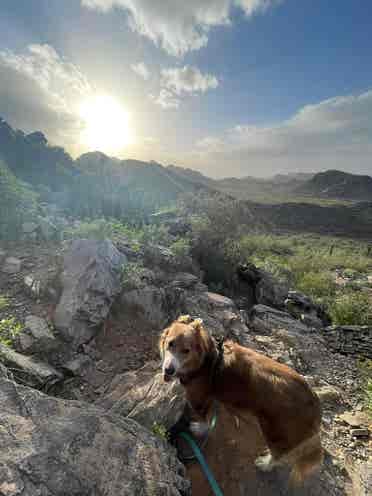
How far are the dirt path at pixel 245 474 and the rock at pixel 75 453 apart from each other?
29.7 inches

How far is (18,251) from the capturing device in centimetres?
600

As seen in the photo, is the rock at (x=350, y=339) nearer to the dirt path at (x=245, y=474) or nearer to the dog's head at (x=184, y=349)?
the dirt path at (x=245, y=474)

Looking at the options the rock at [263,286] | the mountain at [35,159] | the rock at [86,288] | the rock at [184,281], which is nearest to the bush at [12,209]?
the rock at [86,288]

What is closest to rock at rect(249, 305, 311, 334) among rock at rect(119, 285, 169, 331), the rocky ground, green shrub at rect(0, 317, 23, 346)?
the rocky ground

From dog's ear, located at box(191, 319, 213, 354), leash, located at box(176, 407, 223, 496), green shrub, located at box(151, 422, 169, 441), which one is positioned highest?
dog's ear, located at box(191, 319, 213, 354)

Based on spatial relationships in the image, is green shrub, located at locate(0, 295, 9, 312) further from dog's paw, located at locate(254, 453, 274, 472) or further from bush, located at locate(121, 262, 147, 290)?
dog's paw, located at locate(254, 453, 274, 472)

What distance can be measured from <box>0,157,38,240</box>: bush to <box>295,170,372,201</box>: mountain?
11639 cm

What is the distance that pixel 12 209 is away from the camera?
271 inches

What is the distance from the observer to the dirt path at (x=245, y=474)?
2.77 m

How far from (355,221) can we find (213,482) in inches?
2534

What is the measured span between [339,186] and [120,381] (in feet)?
424

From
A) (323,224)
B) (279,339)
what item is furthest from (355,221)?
(279,339)

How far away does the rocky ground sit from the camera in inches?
71.9

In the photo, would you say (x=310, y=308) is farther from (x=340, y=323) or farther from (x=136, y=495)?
(x=136, y=495)
